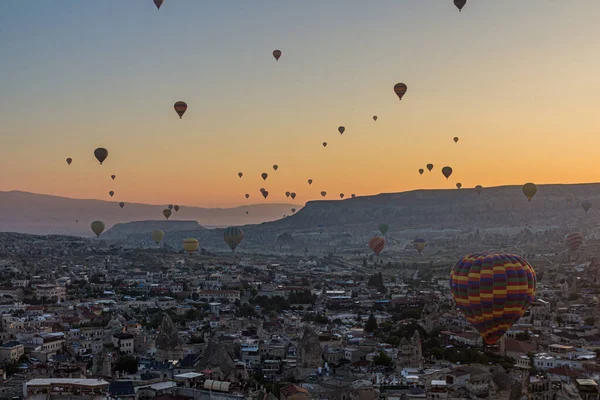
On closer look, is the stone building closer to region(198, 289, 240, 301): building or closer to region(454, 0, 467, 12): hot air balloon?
region(454, 0, 467, 12): hot air balloon

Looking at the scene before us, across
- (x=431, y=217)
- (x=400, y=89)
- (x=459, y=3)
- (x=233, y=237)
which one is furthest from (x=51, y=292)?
(x=431, y=217)

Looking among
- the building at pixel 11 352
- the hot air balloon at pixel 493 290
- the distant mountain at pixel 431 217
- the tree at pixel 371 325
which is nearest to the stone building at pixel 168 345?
the building at pixel 11 352

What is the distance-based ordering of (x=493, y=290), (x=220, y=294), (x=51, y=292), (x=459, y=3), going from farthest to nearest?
(x=220, y=294)
(x=51, y=292)
(x=459, y=3)
(x=493, y=290)

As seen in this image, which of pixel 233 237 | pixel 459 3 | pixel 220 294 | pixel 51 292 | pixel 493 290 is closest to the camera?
pixel 493 290

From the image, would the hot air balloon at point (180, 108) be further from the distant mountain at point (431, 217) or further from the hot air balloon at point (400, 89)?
the distant mountain at point (431, 217)

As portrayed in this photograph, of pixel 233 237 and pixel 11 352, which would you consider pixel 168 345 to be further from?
pixel 233 237

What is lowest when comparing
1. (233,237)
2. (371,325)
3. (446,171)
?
(371,325)

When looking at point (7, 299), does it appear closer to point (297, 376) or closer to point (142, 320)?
point (142, 320)
